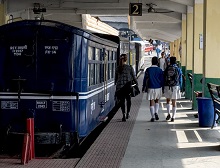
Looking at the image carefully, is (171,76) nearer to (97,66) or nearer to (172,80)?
(172,80)

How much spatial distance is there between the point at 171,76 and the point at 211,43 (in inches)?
67.0

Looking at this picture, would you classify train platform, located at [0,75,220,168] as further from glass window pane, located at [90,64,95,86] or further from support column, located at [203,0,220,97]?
support column, located at [203,0,220,97]

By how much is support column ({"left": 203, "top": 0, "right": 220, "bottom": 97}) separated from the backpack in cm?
97

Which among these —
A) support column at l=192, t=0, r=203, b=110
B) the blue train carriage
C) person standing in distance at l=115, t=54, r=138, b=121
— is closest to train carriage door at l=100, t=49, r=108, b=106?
person standing in distance at l=115, t=54, r=138, b=121

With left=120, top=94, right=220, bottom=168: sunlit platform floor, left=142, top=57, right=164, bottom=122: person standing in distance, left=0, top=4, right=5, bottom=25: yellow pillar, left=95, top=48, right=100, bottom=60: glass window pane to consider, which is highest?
left=0, top=4, right=5, bottom=25: yellow pillar

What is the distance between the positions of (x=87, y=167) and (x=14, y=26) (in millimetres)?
3515

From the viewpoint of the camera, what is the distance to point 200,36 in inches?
744

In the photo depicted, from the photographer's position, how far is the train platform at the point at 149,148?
8977 mm

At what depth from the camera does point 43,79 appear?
10.4 meters

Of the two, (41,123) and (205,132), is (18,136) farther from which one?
(205,132)

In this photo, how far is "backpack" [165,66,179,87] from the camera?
1435 cm

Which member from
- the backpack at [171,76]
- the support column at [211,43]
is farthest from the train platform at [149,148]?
the support column at [211,43]

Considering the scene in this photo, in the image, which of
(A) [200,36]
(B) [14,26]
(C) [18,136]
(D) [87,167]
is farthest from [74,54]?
(A) [200,36]

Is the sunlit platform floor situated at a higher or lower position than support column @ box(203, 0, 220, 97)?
lower
